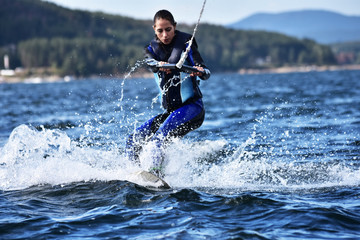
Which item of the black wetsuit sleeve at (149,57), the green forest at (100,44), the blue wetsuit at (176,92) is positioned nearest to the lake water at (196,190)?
the blue wetsuit at (176,92)

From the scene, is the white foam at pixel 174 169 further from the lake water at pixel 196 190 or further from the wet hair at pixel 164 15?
the wet hair at pixel 164 15

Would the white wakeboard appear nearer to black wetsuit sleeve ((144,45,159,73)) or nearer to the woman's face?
black wetsuit sleeve ((144,45,159,73))

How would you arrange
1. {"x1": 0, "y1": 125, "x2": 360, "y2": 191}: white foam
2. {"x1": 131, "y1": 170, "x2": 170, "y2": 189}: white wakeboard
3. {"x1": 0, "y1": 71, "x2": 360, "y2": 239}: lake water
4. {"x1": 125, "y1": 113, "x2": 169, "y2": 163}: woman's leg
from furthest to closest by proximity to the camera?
{"x1": 125, "y1": 113, "x2": 169, "y2": 163}: woman's leg → {"x1": 0, "y1": 125, "x2": 360, "y2": 191}: white foam → {"x1": 131, "y1": 170, "x2": 170, "y2": 189}: white wakeboard → {"x1": 0, "y1": 71, "x2": 360, "y2": 239}: lake water

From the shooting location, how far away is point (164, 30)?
267 inches

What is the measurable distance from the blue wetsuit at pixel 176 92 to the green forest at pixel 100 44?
10169cm

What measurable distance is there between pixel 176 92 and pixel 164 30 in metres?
0.83

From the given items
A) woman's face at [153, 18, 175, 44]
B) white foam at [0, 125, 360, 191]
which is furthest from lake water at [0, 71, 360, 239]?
woman's face at [153, 18, 175, 44]

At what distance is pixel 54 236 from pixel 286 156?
5115mm

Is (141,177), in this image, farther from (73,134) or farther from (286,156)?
(73,134)

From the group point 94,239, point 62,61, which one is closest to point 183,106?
point 94,239

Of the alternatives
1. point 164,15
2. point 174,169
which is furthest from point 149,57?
point 174,169

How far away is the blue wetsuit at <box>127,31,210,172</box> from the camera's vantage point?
689cm

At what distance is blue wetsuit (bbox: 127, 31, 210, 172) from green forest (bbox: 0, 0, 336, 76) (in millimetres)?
101685

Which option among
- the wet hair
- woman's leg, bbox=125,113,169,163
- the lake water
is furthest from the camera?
woman's leg, bbox=125,113,169,163
